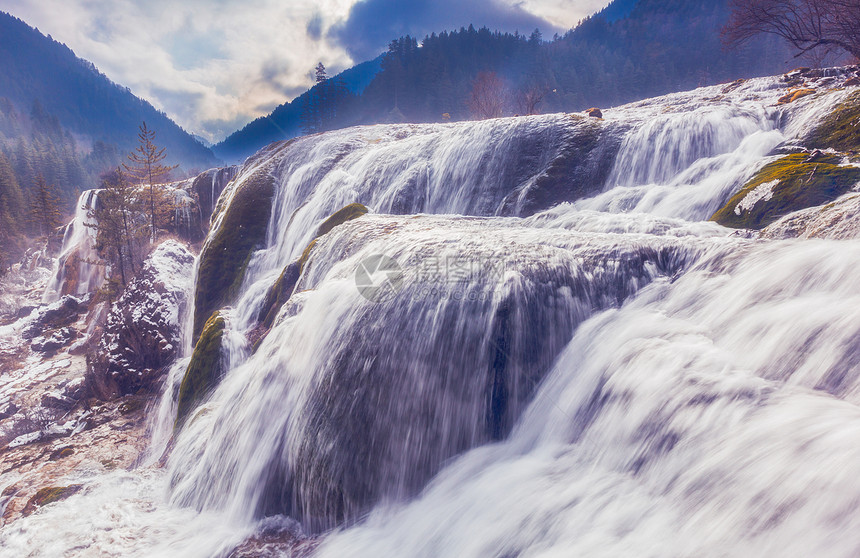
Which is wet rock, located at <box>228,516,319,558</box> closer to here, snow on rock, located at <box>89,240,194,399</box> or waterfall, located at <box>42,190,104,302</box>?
snow on rock, located at <box>89,240,194,399</box>

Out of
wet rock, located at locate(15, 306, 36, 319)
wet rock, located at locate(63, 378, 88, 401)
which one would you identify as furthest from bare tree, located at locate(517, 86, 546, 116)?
wet rock, located at locate(15, 306, 36, 319)

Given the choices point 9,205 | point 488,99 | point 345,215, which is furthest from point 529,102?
point 9,205

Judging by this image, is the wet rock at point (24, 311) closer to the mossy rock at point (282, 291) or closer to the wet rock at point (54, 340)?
the wet rock at point (54, 340)

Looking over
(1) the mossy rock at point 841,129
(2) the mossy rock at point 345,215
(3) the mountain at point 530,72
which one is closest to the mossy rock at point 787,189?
(1) the mossy rock at point 841,129

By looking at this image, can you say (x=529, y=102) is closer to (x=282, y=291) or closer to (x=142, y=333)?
(x=282, y=291)

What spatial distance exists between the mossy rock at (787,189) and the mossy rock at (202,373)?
10.4 metres

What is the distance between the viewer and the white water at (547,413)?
278 centimetres

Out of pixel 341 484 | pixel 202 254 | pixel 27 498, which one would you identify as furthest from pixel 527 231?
pixel 202 254

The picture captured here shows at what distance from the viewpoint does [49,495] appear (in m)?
7.48

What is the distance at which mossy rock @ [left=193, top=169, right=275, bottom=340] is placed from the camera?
14680 millimetres

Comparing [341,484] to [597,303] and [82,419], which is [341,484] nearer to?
[597,303]

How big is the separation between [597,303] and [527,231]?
2.60 m

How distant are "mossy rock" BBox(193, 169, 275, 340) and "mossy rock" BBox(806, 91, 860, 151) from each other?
16272 millimetres

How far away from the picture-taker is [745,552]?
7.63 feet
